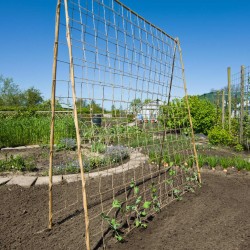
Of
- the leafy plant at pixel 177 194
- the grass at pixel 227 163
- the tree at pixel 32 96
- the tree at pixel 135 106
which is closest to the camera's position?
the tree at pixel 135 106

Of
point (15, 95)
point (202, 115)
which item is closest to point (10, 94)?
point (15, 95)

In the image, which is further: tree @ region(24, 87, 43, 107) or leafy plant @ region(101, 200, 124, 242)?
tree @ region(24, 87, 43, 107)

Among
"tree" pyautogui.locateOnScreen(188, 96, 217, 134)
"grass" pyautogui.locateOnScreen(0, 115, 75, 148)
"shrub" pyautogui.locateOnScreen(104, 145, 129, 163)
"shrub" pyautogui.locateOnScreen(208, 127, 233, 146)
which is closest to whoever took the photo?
"shrub" pyautogui.locateOnScreen(104, 145, 129, 163)

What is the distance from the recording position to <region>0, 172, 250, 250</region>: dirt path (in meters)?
2.27

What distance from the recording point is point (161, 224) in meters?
2.66

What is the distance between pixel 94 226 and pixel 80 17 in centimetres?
179

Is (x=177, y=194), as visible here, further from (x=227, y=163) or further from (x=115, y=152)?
(x=227, y=163)

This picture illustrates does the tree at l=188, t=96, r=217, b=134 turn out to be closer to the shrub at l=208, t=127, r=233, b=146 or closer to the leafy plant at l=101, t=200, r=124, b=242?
the shrub at l=208, t=127, r=233, b=146

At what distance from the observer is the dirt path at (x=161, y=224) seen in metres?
2.27

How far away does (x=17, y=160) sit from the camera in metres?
4.62

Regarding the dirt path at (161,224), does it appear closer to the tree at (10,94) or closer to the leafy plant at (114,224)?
the leafy plant at (114,224)

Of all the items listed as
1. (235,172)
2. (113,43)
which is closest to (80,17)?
(113,43)

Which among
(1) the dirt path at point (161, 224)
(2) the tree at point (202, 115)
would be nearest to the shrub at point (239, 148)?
(2) the tree at point (202, 115)

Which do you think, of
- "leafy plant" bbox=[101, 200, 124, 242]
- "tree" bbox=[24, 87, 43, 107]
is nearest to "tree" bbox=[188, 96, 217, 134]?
"leafy plant" bbox=[101, 200, 124, 242]
